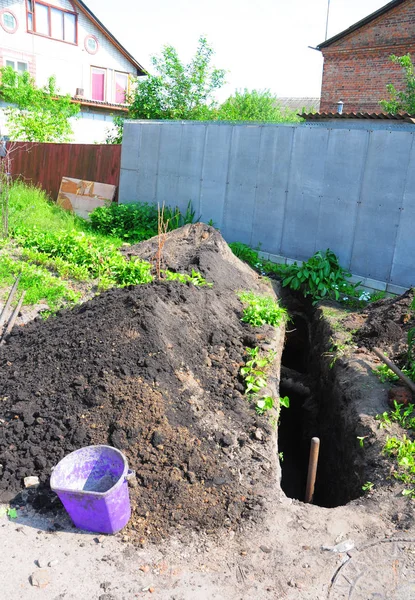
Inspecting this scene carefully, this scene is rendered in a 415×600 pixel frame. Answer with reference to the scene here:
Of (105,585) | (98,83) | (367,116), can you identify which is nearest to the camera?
(105,585)

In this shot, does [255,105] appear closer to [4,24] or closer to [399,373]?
[4,24]

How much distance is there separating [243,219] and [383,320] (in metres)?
4.34

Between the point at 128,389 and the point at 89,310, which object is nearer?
the point at 128,389

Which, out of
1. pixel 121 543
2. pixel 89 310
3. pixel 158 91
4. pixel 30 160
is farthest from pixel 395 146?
pixel 30 160

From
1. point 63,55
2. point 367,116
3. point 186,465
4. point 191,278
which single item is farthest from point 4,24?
point 186,465

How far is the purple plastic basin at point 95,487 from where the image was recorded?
3283 millimetres

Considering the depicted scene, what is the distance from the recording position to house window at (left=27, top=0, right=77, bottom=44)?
22781mm

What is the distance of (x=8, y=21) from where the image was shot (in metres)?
22.0

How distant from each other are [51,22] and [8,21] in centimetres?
237

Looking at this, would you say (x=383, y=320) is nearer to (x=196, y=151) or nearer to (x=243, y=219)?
(x=243, y=219)

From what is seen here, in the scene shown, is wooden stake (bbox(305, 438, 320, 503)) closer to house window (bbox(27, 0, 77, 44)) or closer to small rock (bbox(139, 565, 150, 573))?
small rock (bbox(139, 565, 150, 573))

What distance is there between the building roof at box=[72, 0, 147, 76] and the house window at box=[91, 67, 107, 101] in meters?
1.51

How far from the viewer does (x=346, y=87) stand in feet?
62.0

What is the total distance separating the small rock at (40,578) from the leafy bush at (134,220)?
27.2ft
